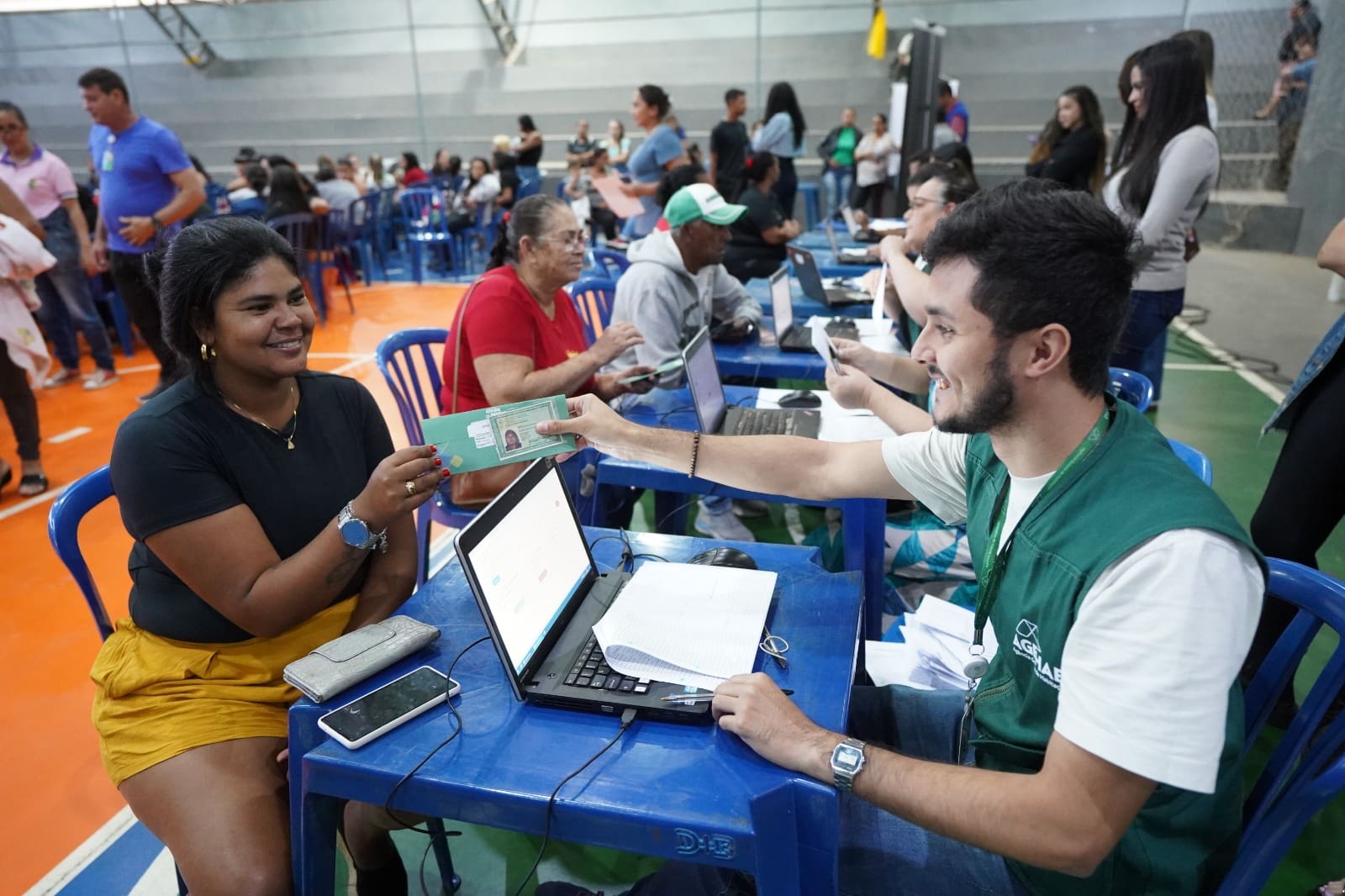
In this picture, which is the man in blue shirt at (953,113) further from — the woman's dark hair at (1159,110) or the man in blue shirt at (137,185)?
the man in blue shirt at (137,185)

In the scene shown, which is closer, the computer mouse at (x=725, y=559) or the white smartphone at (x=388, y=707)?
the white smartphone at (x=388, y=707)

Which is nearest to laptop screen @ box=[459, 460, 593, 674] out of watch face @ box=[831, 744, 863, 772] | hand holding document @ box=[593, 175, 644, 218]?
watch face @ box=[831, 744, 863, 772]

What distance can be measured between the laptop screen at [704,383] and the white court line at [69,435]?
168 inches

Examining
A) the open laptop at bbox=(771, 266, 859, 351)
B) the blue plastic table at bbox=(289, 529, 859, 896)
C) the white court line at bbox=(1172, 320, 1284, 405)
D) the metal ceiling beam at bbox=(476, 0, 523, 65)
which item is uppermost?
the metal ceiling beam at bbox=(476, 0, 523, 65)

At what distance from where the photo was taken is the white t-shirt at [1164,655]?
850mm

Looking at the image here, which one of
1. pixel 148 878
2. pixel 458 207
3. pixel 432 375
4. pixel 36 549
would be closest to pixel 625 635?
pixel 148 878

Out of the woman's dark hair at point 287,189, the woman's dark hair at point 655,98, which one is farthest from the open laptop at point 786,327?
the woman's dark hair at point 287,189

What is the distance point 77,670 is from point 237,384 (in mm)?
1790

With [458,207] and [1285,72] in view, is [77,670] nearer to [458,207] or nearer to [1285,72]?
[1285,72]

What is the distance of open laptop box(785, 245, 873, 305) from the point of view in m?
4.11

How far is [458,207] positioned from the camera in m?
10.3

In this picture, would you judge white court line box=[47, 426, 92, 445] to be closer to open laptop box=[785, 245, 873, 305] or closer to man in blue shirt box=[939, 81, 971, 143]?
open laptop box=[785, 245, 873, 305]

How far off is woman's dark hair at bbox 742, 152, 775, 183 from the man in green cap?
262cm

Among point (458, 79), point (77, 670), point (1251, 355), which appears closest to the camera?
point (77, 670)
